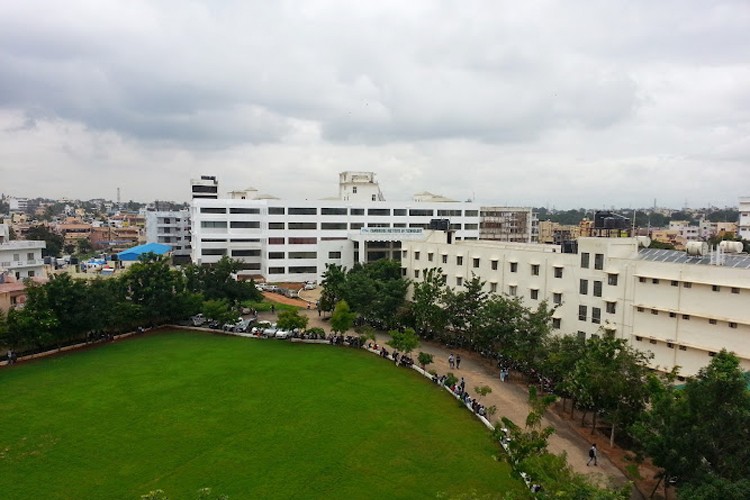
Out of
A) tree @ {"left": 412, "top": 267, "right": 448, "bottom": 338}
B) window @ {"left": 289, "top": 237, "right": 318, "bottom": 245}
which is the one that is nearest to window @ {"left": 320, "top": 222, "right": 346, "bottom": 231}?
window @ {"left": 289, "top": 237, "right": 318, "bottom": 245}

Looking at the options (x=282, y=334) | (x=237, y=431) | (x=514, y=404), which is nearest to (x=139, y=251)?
(x=282, y=334)

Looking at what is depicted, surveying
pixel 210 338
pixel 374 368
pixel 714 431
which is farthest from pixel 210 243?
pixel 714 431

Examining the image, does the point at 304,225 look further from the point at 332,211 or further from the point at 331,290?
the point at 331,290

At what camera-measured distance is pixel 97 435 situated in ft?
77.9

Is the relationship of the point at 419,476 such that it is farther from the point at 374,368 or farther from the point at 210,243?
the point at 210,243

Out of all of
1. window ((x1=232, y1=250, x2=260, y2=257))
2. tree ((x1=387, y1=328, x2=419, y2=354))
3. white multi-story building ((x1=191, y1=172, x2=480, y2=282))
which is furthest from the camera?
window ((x1=232, y1=250, x2=260, y2=257))

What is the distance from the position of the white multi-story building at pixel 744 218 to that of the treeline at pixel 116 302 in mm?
78386

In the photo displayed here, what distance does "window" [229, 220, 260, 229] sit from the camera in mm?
71688

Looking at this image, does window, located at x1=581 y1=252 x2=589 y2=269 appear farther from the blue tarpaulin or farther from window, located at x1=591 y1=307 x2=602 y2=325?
the blue tarpaulin

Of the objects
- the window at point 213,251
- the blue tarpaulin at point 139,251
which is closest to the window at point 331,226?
the window at point 213,251

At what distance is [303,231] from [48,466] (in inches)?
2015

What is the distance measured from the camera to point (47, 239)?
10144cm

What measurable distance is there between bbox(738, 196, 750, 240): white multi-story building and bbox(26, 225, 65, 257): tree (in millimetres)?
123606

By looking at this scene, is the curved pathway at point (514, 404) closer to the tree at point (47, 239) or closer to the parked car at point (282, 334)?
the parked car at point (282, 334)
